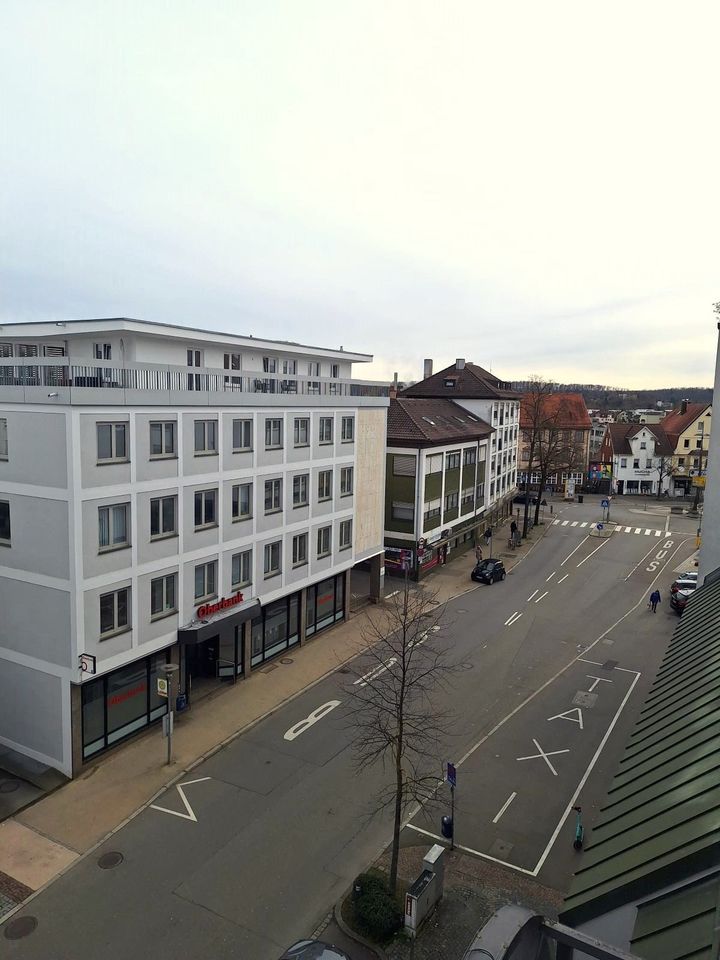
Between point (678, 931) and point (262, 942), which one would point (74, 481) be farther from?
point (678, 931)

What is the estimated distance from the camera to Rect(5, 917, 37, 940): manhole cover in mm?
13188

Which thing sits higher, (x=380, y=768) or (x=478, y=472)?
(x=478, y=472)

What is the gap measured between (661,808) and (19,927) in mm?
13092

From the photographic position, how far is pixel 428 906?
13.5 meters

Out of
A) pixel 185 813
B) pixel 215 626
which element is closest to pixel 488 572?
pixel 215 626

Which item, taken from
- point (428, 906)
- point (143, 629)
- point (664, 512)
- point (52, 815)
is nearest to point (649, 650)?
point (428, 906)

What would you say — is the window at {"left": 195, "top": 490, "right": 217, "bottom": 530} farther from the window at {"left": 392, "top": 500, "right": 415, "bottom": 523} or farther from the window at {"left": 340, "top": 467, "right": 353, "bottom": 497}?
the window at {"left": 392, "top": 500, "right": 415, "bottom": 523}

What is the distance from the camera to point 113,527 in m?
19.2

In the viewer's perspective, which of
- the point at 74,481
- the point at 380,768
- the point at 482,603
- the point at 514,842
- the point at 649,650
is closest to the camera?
the point at 514,842

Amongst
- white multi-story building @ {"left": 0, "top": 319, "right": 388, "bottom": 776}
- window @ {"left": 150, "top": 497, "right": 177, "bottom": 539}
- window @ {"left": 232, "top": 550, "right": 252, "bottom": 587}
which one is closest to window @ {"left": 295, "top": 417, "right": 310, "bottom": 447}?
white multi-story building @ {"left": 0, "top": 319, "right": 388, "bottom": 776}

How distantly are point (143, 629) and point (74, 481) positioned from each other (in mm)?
5388

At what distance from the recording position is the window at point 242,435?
2384 centimetres

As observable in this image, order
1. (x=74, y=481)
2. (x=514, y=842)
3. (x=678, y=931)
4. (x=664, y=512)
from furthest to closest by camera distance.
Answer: (x=664, y=512), (x=74, y=481), (x=514, y=842), (x=678, y=931)

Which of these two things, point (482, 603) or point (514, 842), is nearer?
point (514, 842)
